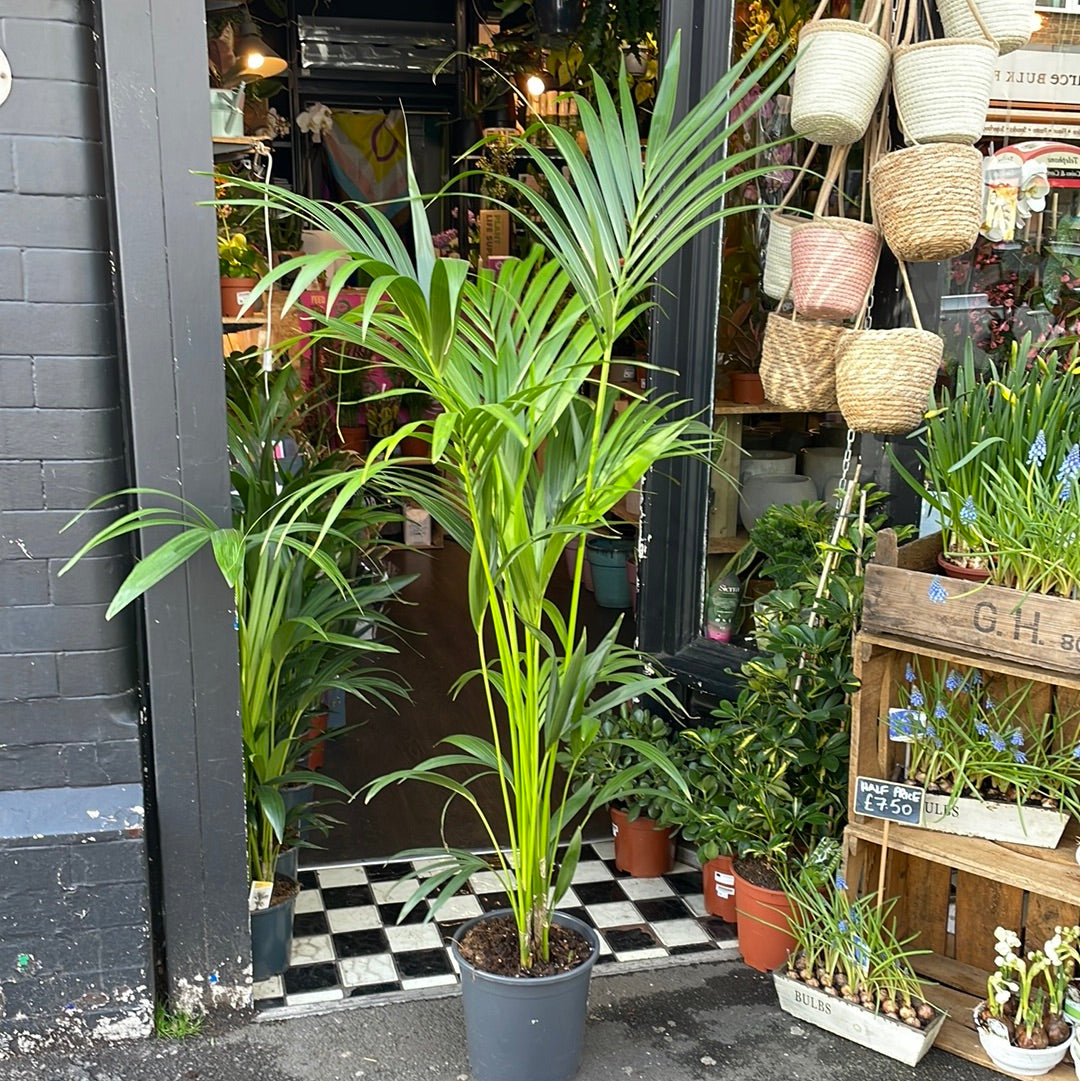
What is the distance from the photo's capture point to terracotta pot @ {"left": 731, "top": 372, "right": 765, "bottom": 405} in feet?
10.7

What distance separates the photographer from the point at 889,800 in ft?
8.10

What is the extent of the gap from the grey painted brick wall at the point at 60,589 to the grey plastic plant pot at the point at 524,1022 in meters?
0.68

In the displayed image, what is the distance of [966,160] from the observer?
2447mm

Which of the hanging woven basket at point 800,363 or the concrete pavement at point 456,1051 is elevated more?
the hanging woven basket at point 800,363

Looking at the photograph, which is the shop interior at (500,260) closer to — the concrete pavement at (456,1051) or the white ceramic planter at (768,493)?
the white ceramic planter at (768,493)

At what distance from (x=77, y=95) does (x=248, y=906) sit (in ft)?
5.26

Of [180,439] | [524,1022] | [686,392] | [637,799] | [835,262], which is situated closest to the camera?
[524,1022]

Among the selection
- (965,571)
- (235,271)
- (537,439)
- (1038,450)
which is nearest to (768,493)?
(965,571)

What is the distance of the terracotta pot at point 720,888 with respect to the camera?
9.52 ft

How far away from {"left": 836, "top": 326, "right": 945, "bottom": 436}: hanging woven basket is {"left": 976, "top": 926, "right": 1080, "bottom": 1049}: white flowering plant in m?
1.01

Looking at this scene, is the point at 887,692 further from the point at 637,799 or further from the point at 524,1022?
the point at 524,1022

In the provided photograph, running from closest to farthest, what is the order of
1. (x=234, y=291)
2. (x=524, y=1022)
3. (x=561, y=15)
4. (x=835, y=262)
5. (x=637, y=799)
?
(x=524, y=1022)
(x=835, y=262)
(x=637, y=799)
(x=234, y=291)
(x=561, y=15)

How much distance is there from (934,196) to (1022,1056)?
1.63 m

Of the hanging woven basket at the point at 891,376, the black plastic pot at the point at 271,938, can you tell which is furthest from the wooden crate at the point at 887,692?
the black plastic pot at the point at 271,938
